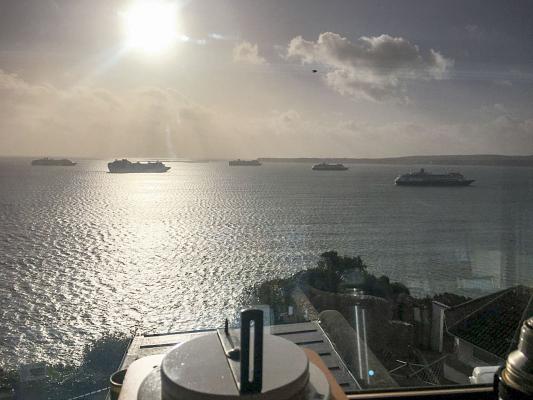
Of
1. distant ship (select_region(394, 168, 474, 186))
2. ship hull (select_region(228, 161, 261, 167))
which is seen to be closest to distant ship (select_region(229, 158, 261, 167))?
ship hull (select_region(228, 161, 261, 167))

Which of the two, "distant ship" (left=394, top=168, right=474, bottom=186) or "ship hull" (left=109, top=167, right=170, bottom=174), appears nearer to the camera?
"distant ship" (left=394, top=168, right=474, bottom=186)

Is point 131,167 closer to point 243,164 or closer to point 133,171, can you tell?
point 133,171

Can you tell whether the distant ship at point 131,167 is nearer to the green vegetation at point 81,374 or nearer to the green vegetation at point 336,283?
the green vegetation at point 81,374

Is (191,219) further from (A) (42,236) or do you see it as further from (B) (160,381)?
(B) (160,381)

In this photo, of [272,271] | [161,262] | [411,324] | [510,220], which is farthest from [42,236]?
[510,220]

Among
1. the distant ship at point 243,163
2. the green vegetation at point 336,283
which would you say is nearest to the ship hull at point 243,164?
the distant ship at point 243,163

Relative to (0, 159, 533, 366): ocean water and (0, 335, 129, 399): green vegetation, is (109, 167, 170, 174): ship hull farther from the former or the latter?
(0, 335, 129, 399): green vegetation

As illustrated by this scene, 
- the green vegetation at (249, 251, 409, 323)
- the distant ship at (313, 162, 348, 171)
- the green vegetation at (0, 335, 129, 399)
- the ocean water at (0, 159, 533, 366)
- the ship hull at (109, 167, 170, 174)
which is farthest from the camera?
the distant ship at (313, 162, 348, 171)

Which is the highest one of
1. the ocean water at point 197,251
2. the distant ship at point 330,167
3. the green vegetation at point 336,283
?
the distant ship at point 330,167
